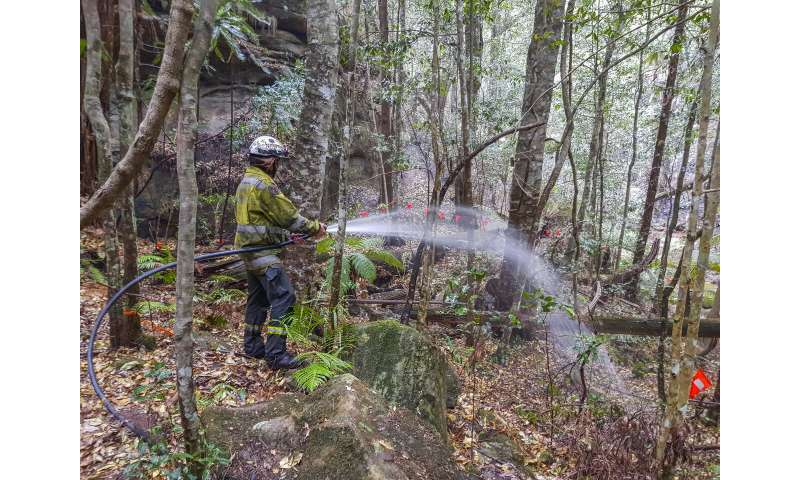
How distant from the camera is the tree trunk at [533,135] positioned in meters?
5.82

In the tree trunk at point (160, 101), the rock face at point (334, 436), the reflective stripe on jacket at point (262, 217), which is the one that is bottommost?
the rock face at point (334, 436)

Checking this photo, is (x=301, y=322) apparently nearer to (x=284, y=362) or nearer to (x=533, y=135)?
(x=284, y=362)

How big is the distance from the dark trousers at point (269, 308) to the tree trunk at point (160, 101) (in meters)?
1.86

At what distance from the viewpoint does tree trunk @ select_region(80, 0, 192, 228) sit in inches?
74.7

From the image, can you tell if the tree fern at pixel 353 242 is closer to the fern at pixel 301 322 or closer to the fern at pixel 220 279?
the fern at pixel 301 322

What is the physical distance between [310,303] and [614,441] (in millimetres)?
2954

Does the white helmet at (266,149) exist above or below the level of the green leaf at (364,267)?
above

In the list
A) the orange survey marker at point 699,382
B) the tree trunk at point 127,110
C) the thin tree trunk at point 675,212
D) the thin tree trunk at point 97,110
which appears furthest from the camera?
the thin tree trunk at point 675,212

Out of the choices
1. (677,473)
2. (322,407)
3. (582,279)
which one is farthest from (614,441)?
(582,279)

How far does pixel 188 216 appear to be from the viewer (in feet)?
6.64

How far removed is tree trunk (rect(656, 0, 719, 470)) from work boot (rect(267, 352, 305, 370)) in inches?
111

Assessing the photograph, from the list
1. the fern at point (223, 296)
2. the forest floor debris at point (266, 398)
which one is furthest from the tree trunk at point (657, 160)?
the fern at point (223, 296)

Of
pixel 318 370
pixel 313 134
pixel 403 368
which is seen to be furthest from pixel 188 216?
pixel 313 134

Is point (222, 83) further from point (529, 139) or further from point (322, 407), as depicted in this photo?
point (322, 407)
